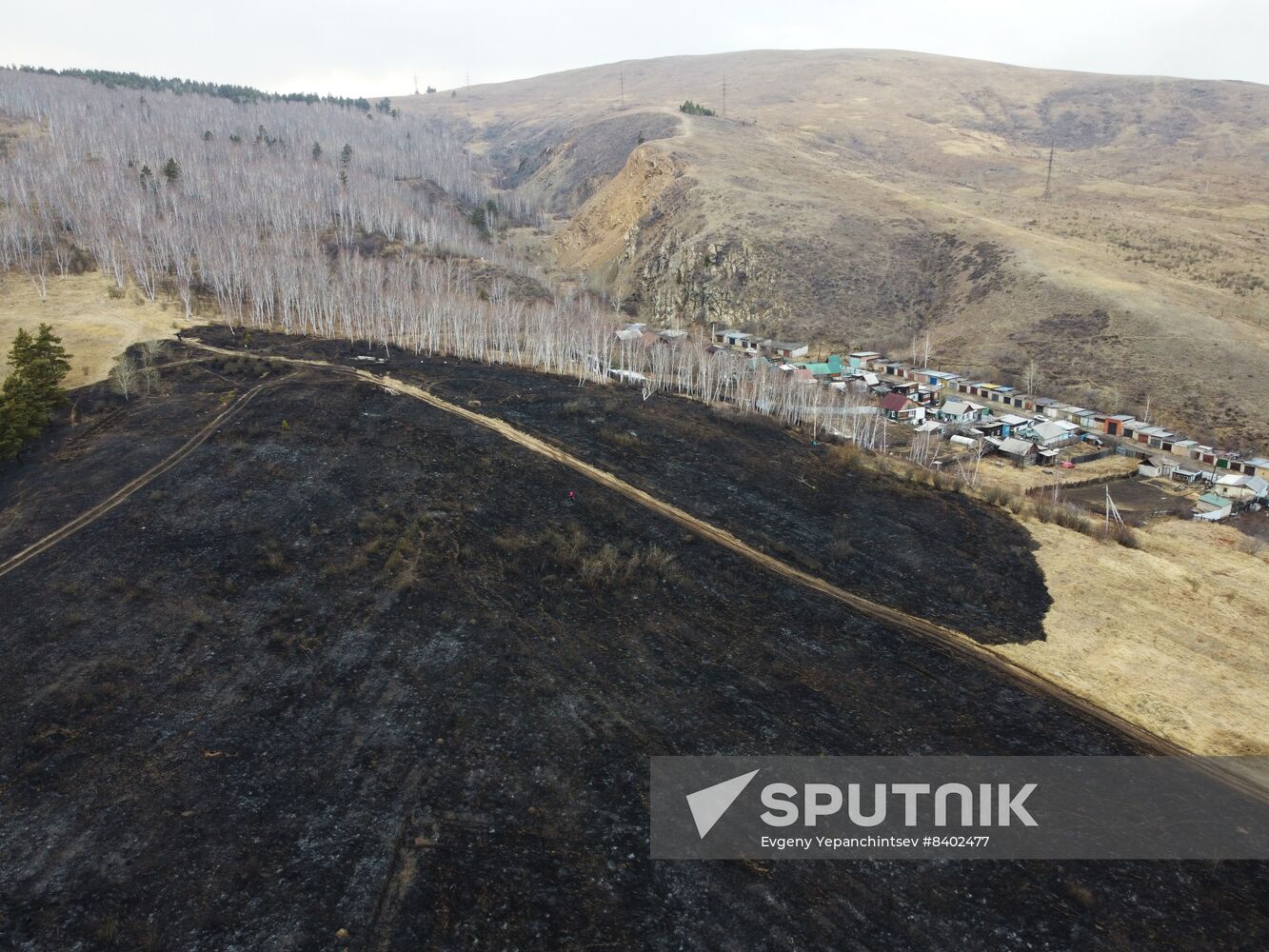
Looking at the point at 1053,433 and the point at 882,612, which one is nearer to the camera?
the point at 882,612

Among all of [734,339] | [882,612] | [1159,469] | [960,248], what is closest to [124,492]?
[882,612]

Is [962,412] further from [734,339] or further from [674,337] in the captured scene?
[674,337]

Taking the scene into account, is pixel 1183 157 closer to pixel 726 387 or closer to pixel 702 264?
pixel 702 264

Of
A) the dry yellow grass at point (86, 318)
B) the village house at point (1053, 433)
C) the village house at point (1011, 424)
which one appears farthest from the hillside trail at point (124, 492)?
the village house at point (1053, 433)

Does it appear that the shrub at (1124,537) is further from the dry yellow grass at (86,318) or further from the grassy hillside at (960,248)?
the dry yellow grass at (86,318)

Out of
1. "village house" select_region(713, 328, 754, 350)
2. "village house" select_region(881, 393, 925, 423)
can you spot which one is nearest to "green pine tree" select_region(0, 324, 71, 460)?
"village house" select_region(881, 393, 925, 423)

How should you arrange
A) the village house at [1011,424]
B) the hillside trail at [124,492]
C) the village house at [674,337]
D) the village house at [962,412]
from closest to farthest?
the hillside trail at [124,492], the village house at [1011,424], the village house at [962,412], the village house at [674,337]
